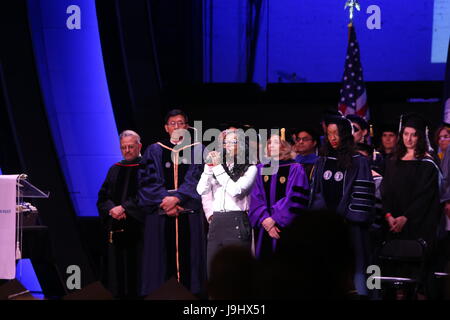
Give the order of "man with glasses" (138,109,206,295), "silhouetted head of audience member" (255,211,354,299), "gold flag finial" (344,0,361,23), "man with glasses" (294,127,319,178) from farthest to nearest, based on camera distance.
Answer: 1. "gold flag finial" (344,0,361,23)
2. "man with glasses" (294,127,319,178)
3. "man with glasses" (138,109,206,295)
4. "silhouetted head of audience member" (255,211,354,299)

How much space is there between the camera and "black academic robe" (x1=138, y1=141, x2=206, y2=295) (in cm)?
646

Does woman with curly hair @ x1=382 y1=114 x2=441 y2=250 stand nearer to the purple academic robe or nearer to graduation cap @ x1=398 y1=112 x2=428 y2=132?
graduation cap @ x1=398 y1=112 x2=428 y2=132

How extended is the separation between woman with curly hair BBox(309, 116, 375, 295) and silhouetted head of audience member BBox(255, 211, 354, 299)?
375cm

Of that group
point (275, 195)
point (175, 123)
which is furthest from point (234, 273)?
point (175, 123)

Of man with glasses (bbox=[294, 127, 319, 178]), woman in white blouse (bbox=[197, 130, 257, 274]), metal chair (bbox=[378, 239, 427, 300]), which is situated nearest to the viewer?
metal chair (bbox=[378, 239, 427, 300])

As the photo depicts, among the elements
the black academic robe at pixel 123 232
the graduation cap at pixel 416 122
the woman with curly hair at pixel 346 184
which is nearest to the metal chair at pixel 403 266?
the woman with curly hair at pixel 346 184

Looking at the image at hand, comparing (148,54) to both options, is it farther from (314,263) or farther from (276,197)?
(314,263)

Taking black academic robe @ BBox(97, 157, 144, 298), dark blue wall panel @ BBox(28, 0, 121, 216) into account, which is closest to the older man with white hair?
black academic robe @ BBox(97, 157, 144, 298)

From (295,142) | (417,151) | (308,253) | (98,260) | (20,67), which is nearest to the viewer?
(308,253)

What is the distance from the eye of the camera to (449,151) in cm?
617

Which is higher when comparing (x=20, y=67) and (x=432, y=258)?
(x=20, y=67)

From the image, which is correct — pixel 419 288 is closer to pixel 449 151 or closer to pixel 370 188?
pixel 370 188

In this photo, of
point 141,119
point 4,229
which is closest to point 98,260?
point 141,119
